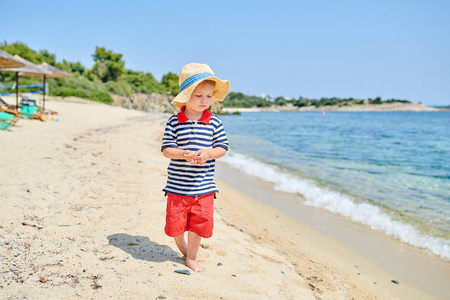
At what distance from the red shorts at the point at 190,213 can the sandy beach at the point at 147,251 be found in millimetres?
338

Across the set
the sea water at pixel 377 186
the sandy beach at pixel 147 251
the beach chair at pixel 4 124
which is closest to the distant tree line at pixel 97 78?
the beach chair at pixel 4 124

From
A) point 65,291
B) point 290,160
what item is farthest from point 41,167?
point 290,160

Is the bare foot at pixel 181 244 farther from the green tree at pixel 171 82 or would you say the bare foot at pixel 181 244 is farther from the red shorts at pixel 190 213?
the green tree at pixel 171 82

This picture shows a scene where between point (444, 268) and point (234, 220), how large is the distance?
261 cm

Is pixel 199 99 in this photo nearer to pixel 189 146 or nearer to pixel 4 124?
pixel 189 146

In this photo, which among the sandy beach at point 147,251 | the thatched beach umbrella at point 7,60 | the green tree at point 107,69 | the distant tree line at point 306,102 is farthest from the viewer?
the distant tree line at point 306,102

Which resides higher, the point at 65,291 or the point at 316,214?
the point at 65,291

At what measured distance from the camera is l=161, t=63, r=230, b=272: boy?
248 centimetres

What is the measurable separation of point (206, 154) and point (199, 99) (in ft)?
1.47

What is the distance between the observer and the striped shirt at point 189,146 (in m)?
2.49

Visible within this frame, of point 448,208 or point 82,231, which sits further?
point 448,208

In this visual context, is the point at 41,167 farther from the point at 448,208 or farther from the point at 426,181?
the point at 426,181

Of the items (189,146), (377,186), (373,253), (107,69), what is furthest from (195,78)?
(107,69)

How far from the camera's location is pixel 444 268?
3.85 metres
